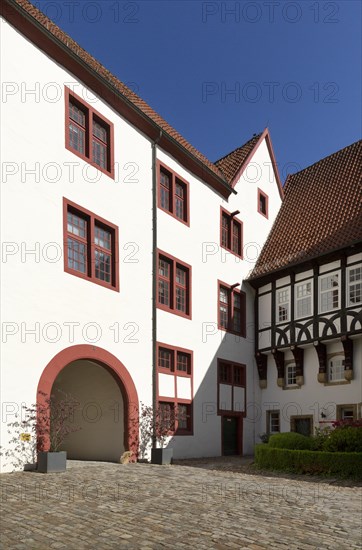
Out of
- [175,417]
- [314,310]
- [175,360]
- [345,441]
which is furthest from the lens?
[314,310]

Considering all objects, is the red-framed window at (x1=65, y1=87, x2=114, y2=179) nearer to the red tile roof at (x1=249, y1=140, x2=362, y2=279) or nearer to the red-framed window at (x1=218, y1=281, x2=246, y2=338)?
the red-framed window at (x1=218, y1=281, x2=246, y2=338)

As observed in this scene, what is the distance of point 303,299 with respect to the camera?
23719mm

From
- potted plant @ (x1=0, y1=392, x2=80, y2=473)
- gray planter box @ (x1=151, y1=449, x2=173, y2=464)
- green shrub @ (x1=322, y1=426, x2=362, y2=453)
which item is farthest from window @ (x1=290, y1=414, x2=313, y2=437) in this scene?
potted plant @ (x1=0, y1=392, x2=80, y2=473)

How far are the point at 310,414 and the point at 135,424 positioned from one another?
8.14 m

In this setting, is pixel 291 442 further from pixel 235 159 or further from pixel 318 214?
pixel 235 159

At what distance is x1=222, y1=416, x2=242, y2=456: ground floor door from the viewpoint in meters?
23.1

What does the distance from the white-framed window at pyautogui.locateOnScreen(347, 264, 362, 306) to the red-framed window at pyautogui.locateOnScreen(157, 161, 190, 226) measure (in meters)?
6.26

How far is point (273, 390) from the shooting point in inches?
984

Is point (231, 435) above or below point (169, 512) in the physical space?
below

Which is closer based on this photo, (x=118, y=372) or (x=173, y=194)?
(x=118, y=372)

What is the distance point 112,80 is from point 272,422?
14.8m

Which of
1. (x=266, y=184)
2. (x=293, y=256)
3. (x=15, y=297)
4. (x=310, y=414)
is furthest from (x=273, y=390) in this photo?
(x=15, y=297)

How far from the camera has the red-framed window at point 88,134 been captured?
17344mm

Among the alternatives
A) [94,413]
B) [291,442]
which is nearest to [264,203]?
[291,442]
